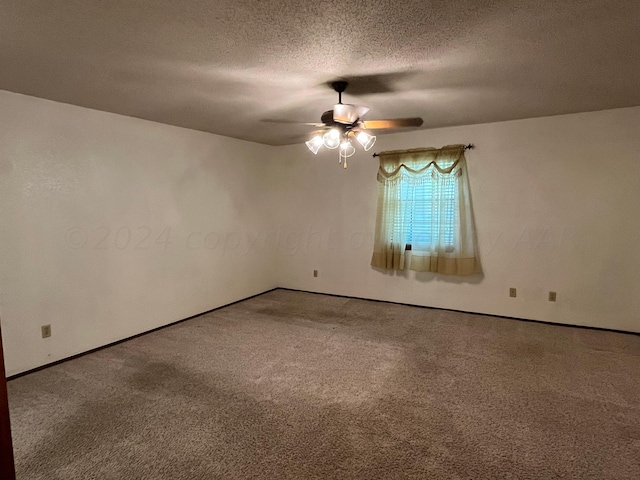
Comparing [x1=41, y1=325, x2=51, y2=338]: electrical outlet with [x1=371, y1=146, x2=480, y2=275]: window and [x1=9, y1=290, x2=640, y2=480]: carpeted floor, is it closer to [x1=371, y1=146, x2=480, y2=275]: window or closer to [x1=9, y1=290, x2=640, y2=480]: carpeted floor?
[x1=9, y1=290, x2=640, y2=480]: carpeted floor

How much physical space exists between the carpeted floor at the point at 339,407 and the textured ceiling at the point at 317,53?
7.47ft

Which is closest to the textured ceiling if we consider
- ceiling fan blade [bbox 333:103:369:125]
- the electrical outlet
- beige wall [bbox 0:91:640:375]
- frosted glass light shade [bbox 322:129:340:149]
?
ceiling fan blade [bbox 333:103:369:125]

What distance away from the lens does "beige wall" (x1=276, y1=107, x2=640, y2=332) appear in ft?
11.7

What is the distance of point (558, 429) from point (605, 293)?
2.33 metres

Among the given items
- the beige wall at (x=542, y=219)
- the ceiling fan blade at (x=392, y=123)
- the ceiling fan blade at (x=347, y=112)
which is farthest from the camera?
the beige wall at (x=542, y=219)

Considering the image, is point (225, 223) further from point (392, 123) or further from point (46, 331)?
point (392, 123)

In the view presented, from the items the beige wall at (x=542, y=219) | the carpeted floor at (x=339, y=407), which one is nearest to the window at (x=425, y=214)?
the beige wall at (x=542, y=219)

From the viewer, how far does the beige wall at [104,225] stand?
2.81 meters

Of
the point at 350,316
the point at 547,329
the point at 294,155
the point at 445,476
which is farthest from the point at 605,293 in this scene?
the point at 294,155

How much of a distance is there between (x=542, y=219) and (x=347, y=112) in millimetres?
2792

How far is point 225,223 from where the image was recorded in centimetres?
473

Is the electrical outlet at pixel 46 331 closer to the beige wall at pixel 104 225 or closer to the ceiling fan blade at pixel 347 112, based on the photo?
the beige wall at pixel 104 225

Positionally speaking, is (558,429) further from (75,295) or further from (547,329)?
(75,295)

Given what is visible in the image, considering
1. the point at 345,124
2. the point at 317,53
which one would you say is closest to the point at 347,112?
the point at 345,124
